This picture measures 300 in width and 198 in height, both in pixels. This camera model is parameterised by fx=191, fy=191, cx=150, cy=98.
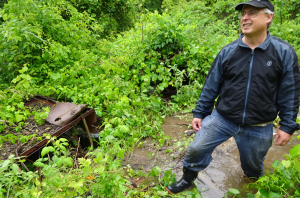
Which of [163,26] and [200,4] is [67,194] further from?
[200,4]

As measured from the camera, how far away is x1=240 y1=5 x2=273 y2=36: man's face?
171 cm

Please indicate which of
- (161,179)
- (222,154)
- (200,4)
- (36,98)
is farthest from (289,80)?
(200,4)

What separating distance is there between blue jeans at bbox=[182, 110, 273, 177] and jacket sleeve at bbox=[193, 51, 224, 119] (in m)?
0.11

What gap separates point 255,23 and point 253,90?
60 centimetres

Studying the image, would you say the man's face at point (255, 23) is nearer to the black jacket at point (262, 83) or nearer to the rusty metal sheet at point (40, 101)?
the black jacket at point (262, 83)

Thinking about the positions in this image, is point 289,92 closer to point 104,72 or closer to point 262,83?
point 262,83

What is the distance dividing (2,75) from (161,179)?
14.1 feet

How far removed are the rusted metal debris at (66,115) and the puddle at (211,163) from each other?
1003mm

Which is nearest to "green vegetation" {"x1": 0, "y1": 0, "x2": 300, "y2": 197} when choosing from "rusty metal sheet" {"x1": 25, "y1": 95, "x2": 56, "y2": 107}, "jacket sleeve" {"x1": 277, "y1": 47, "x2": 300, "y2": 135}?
"rusty metal sheet" {"x1": 25, "y1": 95, "x2": 56, "y2": 107}

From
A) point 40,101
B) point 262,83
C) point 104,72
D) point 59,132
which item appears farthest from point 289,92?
point 40,101

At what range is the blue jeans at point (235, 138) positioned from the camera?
1.87 meters

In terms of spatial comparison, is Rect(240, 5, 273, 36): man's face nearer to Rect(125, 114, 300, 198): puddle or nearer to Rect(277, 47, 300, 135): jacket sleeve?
Rect(277, 47, 300, 135): jacket sleeve

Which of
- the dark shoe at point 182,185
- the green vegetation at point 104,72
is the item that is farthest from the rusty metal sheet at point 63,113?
the dark shoe at point 182,185

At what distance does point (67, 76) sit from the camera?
3.87 m
